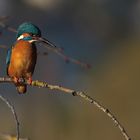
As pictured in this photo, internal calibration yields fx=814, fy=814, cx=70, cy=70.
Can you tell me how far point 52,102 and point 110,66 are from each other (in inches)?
64.9

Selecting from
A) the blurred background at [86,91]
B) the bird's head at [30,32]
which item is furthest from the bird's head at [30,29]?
the blurred background at [86,91]

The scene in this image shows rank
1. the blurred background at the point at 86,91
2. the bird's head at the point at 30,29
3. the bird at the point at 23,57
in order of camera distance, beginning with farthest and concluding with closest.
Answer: the blurred background at the point at 86,91 < the bird at the point at 23,57 < the bird's head at the point at 30,29

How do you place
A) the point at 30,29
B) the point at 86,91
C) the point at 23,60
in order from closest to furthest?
the point at 30,29 → the point at 23,60 → the point at 86,91

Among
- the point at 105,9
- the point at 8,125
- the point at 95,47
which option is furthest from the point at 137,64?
the point at 105,9

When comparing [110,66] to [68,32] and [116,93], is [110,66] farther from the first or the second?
[68,32]

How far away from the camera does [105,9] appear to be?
2252 centimetres

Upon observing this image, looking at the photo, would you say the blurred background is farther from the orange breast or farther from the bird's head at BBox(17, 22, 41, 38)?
the bird's head at BBox(17, 22, 41, 38)

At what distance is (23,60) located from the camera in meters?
3.00

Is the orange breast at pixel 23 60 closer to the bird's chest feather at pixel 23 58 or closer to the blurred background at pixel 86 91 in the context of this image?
the bird's chest feather at pixel 23 58

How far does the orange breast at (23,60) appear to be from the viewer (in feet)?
9.78

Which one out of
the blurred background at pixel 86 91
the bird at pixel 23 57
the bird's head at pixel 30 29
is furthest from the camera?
the blurred background at pixel 86 91

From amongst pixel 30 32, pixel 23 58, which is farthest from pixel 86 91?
pixel 30 32

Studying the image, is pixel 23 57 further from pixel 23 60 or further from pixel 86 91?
pixel 86 91

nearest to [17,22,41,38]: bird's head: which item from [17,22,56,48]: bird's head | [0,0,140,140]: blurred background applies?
[17,22,56,48]: bird's head
